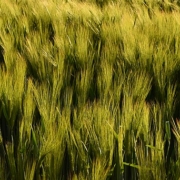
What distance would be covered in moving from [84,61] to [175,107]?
34 cm

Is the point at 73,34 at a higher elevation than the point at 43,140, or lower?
higher

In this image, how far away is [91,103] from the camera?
32.7 inches

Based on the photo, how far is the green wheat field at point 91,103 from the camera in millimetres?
625

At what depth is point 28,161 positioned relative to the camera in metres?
0.62

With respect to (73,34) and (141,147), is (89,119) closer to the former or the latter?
(141,147)

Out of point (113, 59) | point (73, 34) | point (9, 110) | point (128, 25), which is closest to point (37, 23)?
point (73, 34)

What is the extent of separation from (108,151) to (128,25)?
0.75 metres

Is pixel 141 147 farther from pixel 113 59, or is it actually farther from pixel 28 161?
pixel 113 59

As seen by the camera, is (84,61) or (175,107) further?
(84,61)

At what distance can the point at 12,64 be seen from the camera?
38.8 inches

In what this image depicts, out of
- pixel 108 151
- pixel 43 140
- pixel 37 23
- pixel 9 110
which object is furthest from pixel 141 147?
pixel 37 23

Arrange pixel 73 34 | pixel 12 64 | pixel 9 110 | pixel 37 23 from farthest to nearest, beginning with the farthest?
pixel 37 23 < pixel 73 34 < pixel 12 64 < pixel 9 110

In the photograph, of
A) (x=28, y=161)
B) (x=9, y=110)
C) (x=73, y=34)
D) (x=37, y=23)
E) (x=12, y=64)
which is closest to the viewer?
(x=28, y=161)

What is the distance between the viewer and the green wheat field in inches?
24.6
